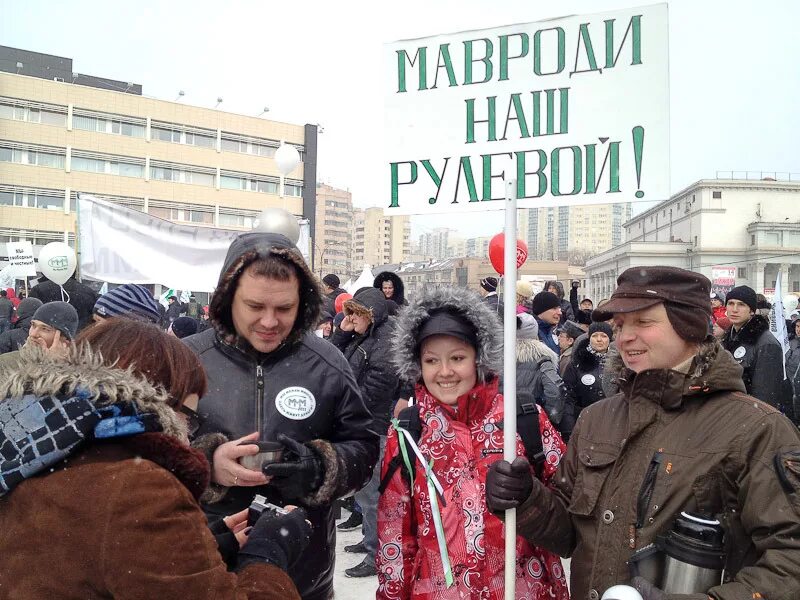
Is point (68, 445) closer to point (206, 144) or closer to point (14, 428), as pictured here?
point (14, 428)

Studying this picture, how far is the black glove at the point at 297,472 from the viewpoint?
6.76 feet

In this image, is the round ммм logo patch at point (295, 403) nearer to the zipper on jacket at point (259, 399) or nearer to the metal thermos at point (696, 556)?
the zipper on jacket at point (259, 399)

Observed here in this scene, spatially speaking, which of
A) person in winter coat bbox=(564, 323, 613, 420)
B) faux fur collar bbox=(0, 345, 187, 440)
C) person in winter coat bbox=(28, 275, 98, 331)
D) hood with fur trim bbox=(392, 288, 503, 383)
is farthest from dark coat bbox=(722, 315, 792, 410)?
person in winter coat bbox=(28, 275, 98, 331)

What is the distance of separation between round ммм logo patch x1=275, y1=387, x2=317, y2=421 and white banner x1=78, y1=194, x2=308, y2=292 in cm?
366

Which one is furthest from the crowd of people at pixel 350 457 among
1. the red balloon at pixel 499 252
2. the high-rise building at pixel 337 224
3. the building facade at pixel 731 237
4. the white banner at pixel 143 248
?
the high-rise building at pixel 337 224

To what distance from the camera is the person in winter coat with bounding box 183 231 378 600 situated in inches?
85.0

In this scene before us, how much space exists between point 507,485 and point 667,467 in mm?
472

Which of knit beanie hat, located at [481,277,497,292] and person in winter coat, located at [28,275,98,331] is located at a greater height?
knit beanie hat, located at [481,277,497,292]

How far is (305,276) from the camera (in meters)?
2.41

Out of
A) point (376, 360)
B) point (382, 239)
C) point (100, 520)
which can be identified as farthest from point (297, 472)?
point (382, 239)

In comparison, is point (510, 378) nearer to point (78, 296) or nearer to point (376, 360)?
point (376, 360)

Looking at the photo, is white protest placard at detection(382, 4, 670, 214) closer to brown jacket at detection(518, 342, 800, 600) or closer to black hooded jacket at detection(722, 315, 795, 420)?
brown jacket at detection(518, 342, 800, 600)

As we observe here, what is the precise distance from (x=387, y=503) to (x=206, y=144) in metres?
57.7

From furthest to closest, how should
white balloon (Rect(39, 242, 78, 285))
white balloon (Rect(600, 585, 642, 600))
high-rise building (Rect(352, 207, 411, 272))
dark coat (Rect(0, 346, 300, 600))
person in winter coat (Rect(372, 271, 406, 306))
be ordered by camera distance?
Result: high-rise building (Rect(352, 207, 411, 272)) < person in winter coat (Rect(372, 271, 406, 306)) < white balloon (Rect(39, 242, 78, 285)) < white balloon (Rect(600, 585, 642, 600)) < dark coat (Rect(0, 346, 300, 600))
